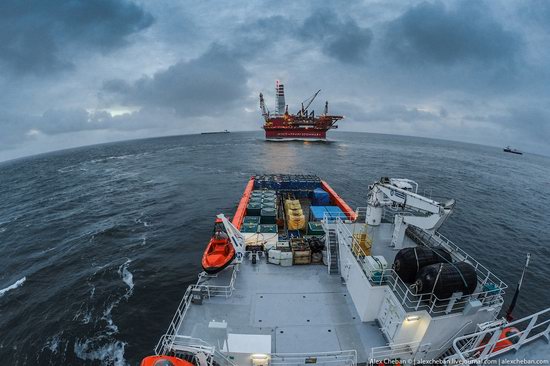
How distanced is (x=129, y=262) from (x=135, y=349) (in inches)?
529

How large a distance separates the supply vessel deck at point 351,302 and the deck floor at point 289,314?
61mm

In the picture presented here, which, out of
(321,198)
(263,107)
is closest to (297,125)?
(263,107)

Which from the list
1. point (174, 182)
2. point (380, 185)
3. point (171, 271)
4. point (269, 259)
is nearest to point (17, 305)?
point (171, 271)

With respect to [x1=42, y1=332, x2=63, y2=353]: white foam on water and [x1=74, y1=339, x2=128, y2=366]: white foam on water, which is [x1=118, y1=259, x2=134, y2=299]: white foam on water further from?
[x1=42, y1=332, x2=63, y2=353]: white foam on water

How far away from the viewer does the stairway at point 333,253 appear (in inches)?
742

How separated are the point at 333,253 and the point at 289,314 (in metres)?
6.37

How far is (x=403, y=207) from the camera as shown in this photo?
17.5m

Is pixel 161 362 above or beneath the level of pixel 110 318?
above

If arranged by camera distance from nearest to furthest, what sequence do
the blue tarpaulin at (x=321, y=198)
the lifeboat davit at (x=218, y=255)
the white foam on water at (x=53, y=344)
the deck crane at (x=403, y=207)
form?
the deck crane at (x=403, y=207) → the lifeboat davit at (x=218, y=255) → the white foam on water at (x=53, y=344) → the blue tarpaulin at (x=321, y=198)

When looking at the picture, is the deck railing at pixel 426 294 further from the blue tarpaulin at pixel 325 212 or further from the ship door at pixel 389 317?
the blue tarpaulin at pixel 325 212

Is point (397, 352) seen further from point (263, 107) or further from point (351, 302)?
point (263, 107)

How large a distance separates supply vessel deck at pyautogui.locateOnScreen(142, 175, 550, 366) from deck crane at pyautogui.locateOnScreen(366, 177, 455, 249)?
0.08m

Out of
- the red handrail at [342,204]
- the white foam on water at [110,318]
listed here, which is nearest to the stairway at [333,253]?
the red handrail at [342,204]

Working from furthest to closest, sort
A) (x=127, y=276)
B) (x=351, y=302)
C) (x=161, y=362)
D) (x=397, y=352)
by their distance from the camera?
1. (x=127, y=276)
2. (x=351, y=302)
3. (x=397, y=352)
4. (x=161, y=362)
